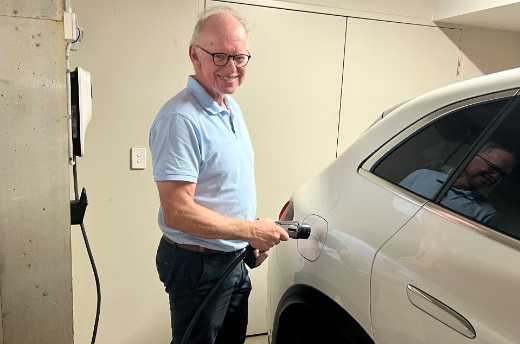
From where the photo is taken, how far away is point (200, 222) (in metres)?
1.32

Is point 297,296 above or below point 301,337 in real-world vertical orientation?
above

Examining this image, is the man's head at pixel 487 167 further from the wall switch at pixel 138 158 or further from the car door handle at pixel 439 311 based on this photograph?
the wall switch at pixel 138 158

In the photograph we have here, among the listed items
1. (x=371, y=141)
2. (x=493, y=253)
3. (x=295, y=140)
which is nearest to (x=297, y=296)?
(x=371, y=141)

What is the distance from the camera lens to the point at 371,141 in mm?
1388

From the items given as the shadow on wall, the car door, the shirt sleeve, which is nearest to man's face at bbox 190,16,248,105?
the shirt sleeve

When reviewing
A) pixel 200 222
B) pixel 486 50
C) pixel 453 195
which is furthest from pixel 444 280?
pixel 486 50

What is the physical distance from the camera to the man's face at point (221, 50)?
55.4 inches

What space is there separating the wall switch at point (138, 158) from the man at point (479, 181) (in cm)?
156

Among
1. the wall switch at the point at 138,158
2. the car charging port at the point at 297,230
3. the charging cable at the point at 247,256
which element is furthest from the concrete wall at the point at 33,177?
the wall switch at the point at 138,158

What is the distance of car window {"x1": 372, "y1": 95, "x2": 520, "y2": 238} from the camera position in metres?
0.99

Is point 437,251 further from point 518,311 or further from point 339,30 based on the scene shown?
point 339,30

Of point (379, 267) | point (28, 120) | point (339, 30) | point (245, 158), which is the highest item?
point (339, 30)

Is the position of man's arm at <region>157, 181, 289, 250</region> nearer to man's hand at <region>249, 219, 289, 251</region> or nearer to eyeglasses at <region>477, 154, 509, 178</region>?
man's hand at <region>249, 219, 289, 251</region>

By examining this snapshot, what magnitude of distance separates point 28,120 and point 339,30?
1854 millimetres
